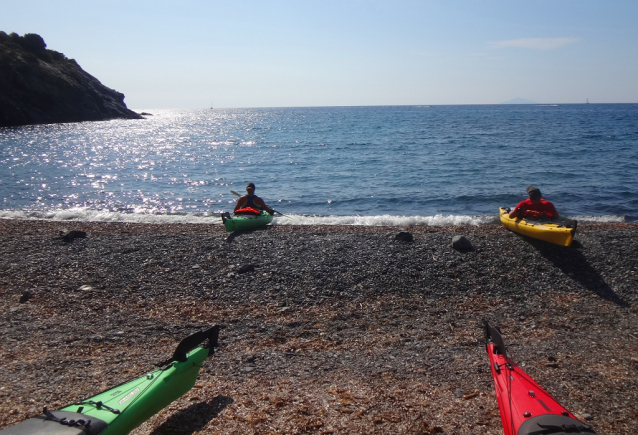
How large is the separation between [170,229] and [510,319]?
1203 centimetres

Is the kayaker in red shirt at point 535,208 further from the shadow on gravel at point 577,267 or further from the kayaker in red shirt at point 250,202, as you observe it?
the kayaker in red shirt at point 250,202

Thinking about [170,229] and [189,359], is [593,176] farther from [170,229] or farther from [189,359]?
[189,359]

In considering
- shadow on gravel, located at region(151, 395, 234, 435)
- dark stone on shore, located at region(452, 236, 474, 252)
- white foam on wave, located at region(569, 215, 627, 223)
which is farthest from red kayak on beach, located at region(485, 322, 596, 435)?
white foam on wave, located at region(569, 215, 627, 223)

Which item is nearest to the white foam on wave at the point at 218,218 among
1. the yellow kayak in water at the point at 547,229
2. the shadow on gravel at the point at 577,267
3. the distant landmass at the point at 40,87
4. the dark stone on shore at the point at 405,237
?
the yellow kayak in water at the point at 547,229

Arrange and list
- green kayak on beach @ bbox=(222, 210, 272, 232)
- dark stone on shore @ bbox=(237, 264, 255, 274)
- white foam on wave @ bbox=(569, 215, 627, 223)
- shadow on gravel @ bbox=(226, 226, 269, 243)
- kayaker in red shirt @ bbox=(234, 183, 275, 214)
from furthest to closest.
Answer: white foam on wave @ bbox=(569, 215, 627, 223), kayaker in red shirt @ bbox=(234, 183, 275, 214), green kayak on beach @ bbox=(222, 210, 272, 232), shadow on gravel @ bbox=(226, 226, 269, 243), dark stone on shore @ bbox=(237, 264, 255, 274)

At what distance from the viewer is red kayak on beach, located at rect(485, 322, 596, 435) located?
406 centimetres

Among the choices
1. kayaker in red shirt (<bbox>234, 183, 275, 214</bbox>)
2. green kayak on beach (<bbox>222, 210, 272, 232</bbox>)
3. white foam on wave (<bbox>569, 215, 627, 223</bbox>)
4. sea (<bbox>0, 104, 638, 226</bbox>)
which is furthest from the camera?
sea (<bbox>0, 104, 638, 226</bbox>)

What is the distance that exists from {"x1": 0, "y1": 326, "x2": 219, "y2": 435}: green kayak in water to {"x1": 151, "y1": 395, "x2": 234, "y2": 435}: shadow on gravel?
202mm

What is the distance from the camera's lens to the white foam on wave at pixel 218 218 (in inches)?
677

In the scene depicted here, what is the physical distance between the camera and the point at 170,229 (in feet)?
52.9

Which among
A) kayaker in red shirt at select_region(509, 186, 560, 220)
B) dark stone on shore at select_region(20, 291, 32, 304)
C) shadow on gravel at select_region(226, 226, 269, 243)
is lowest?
dark stone on shore at select_region(20, 291, 32, 304)

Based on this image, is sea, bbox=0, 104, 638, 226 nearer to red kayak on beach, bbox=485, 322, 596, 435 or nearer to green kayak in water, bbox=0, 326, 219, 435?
green kayak in water, bbox=0, 326, 219, 435

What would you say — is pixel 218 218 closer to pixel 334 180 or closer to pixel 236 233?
pixel 236 233

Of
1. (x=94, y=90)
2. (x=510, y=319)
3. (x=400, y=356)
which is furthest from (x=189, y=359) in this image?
(x=94, y=90)
